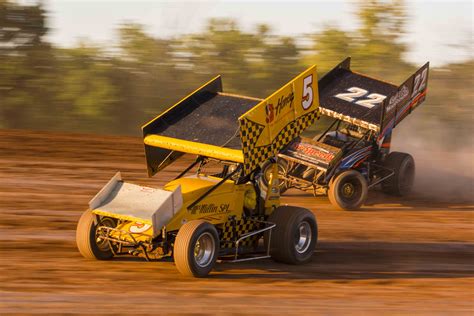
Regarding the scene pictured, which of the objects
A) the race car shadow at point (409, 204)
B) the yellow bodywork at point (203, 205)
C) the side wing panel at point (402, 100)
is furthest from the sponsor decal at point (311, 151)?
the yellow bodywork at point (203, 205)

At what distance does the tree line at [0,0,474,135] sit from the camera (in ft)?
83.0

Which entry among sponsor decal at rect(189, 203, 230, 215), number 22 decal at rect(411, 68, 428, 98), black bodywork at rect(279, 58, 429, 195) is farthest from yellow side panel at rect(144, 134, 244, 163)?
number 22 decal at rect(411, 68, 428, 98)

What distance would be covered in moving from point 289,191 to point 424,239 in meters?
4.07

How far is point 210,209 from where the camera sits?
11.1 m

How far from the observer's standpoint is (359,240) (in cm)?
1391

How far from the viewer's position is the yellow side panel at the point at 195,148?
10.9 meters

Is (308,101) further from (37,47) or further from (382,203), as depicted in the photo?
(37,47)

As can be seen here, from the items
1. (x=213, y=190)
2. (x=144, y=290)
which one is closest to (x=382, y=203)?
(x=213, y=190)

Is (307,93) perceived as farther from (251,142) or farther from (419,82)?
(419,82)

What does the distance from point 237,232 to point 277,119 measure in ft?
5.07

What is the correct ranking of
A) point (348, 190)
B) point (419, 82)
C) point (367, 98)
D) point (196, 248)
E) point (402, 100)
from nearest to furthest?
point (196, 248), point (348, 190), point (367, 98), point (402, 100), point (419, 82)

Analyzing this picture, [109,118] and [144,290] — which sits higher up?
[109,118]

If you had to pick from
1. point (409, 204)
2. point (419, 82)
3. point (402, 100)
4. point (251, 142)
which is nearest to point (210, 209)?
point (251, 142)

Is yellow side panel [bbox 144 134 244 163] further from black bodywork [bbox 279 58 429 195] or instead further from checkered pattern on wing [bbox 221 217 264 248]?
black bodywork [bbox 279 58 429 195]
